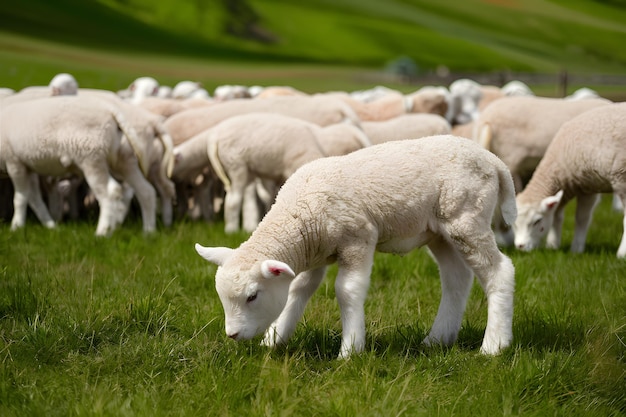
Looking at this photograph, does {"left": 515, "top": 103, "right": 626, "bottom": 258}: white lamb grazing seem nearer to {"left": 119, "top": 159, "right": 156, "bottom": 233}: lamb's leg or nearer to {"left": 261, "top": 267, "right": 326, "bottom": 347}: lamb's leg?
{"left": 261, "top": 267, "right": 326, "bottom": 347}: lamb's leg

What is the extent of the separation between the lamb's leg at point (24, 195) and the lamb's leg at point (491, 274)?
17.3 ft

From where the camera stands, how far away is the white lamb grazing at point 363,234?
4.16 meters

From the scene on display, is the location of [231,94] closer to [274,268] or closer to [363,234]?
[363,234]

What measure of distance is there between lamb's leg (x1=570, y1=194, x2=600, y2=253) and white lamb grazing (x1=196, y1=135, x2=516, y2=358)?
333 cm

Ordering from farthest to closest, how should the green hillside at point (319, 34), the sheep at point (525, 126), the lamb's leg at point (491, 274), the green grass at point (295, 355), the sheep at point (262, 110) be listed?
1. the green hillside at point (319, 34)
2. the sheep at point (262, 110)
3. the sheep at point (525, 126)
4. the lamb's leg at point (491, 274)
5. the green grass at point (295, 355)

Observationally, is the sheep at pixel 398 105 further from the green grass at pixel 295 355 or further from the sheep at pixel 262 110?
the green grass at pixel 295 355

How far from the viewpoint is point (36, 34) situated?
33.8 meters

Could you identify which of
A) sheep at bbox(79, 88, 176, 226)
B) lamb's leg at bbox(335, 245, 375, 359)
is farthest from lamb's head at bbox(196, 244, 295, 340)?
sheep at bbox(79, 88, 176, 226)

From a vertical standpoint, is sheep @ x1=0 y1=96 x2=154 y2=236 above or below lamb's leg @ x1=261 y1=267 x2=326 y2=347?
below

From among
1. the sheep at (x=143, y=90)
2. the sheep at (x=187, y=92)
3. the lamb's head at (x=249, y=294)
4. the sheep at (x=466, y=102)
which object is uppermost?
the lamb's head at (x=249, y=294)

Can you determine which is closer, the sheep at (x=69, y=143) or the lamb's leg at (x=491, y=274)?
the lamb's leg at (x=491, y=274)

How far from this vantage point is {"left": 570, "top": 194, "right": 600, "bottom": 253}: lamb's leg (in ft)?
25.4

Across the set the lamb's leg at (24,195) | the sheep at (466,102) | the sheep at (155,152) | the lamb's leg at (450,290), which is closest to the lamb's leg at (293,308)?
the lamb's leg at (450,290)

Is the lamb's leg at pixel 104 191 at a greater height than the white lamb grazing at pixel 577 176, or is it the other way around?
the white lamb grazing at pixel 577 176
